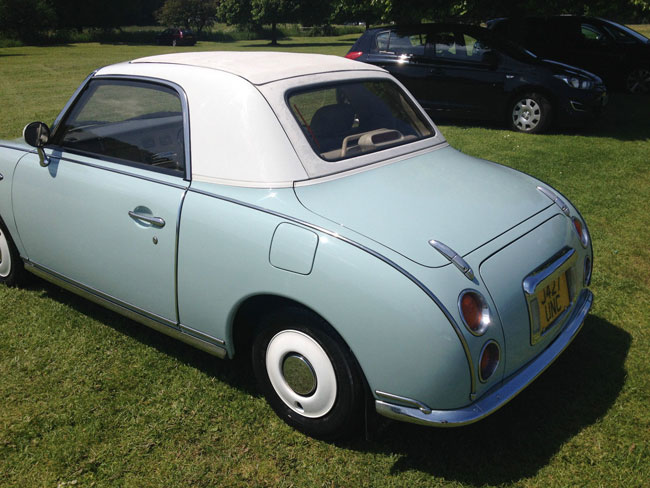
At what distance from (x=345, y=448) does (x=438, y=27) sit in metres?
8.75

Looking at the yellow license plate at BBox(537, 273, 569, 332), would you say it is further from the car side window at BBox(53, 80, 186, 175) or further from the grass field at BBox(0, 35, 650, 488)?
the car side window at BBox(53, 80, 186, 175)

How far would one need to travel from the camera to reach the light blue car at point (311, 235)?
2234mm

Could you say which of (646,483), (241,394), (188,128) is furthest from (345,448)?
(188,128)

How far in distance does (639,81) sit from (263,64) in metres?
12.4

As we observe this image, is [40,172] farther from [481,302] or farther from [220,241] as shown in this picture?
[481,302]

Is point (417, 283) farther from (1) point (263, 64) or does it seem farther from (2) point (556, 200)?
(1) point (263, 64)

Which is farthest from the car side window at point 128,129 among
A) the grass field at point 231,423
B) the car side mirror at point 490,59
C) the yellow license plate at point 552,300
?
the car side mirror at point 490,59

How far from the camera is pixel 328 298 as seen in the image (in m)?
2.29

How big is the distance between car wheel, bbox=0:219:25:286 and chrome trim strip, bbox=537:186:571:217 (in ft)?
11.3

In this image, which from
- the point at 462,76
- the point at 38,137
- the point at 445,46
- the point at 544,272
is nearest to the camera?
the point at 544,272

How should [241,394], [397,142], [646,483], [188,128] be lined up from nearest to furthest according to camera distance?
[646,483] < [188,128] < [241,394] < [397,142]

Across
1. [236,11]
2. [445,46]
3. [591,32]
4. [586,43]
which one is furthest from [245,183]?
[236,11]

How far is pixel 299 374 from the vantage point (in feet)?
8.48

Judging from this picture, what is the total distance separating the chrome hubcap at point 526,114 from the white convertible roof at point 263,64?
6523 millimetres
